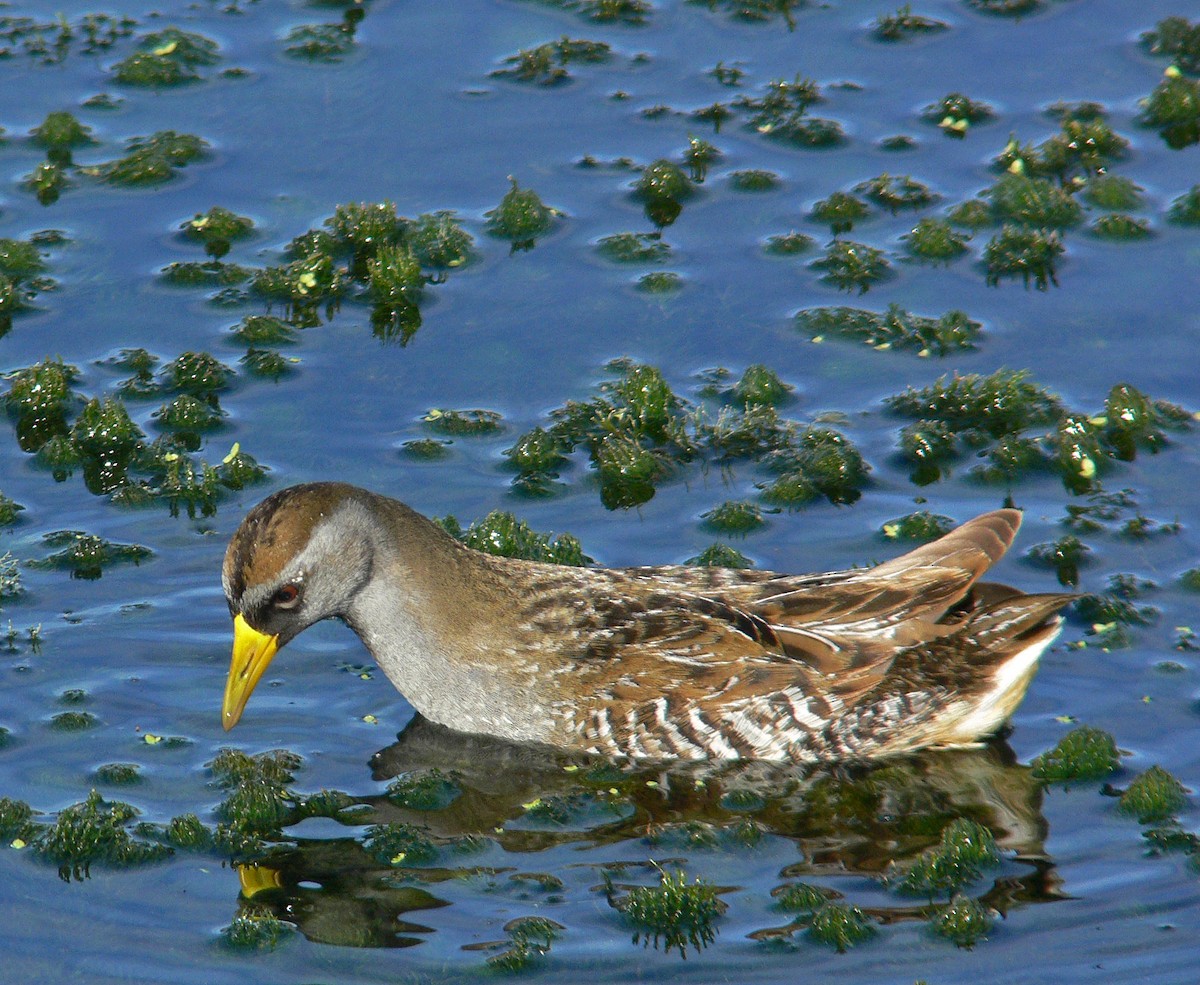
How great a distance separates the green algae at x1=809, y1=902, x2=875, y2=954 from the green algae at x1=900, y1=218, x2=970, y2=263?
6902 mm

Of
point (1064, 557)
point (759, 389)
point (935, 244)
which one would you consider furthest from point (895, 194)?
point (1064, 557)

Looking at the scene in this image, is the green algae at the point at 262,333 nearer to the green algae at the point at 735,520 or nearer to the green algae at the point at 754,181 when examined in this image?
the green algae at the point at 735,520

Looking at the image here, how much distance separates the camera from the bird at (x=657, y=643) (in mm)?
9914

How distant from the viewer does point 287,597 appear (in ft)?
32.4

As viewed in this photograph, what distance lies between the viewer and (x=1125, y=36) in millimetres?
16984

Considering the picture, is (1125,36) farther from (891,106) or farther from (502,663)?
(502,663)

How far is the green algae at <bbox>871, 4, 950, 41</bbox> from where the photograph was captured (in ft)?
55.8

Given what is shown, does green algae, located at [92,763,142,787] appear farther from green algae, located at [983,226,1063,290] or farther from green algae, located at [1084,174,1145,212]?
green algae, located at [1084,174,1145,212]

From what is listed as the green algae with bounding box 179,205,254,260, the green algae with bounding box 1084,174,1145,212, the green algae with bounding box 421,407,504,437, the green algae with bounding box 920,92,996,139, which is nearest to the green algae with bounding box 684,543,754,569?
the green algae with bounding box 421,407,504,437

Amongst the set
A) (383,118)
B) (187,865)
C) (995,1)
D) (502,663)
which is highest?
(995,1)

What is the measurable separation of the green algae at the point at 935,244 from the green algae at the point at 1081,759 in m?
5.42

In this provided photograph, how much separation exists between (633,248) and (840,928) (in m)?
7.08

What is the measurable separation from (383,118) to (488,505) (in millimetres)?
5332

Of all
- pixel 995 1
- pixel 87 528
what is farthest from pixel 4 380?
pixel 995 1
